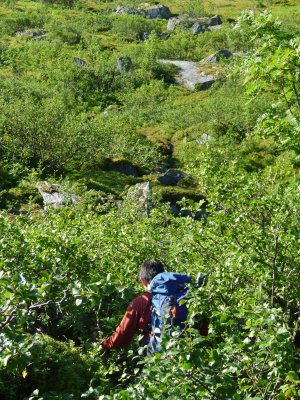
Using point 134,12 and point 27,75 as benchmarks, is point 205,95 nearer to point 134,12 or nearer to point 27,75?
point 27,75

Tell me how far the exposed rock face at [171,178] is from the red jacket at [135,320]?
19.0m

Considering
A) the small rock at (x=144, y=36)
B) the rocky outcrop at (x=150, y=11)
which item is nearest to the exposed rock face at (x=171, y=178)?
the small rock at (x=144, y=36)

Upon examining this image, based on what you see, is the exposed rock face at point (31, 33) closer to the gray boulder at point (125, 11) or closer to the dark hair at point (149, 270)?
the gray boulder at point (125, 11)

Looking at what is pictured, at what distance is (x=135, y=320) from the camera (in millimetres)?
5508

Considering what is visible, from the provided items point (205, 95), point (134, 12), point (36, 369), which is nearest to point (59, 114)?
point (36, 369)

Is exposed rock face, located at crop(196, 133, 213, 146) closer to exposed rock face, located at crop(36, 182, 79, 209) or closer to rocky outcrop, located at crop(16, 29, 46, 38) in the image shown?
exposed rock face, located at crop(36, 182, 79, 209)

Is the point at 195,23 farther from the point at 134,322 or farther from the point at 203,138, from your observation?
the point at 134,322

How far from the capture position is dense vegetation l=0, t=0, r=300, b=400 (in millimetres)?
3686

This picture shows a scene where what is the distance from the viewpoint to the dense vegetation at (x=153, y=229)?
3686mm

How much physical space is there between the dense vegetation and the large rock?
60.1 meters

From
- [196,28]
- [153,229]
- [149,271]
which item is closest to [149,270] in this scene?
[149,271]

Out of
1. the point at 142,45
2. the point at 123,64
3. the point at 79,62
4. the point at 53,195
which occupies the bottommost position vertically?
the point at 142,45

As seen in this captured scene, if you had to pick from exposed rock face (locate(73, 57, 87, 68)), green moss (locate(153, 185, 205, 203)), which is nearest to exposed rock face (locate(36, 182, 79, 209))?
green moss (locate(153, 185, 205, 203))

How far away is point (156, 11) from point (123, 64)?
185 feet
